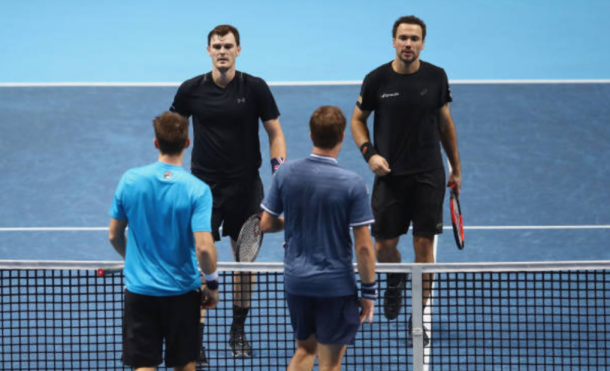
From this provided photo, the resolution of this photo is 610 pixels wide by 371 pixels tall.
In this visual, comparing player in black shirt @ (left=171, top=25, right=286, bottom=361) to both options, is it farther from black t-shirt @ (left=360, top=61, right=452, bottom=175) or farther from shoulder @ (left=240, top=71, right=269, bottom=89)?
black t-shirt @ (left=360, top=61, right=452, bottom=175)

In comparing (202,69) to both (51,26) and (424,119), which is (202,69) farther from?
(424,119)

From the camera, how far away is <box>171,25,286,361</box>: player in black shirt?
6.70 meters

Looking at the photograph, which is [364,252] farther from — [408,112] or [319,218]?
[408,112]

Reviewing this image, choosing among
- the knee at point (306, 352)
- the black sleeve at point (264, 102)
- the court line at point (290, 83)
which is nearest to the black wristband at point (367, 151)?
the black sleeve at point (264, 102)

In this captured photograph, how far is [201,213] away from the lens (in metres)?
4.85

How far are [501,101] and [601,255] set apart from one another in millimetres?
4227

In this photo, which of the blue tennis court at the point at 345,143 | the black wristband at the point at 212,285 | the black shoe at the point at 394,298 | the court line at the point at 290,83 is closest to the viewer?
the black wristband at the point at 212,285

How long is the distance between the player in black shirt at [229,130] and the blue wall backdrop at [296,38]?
7.67 meters

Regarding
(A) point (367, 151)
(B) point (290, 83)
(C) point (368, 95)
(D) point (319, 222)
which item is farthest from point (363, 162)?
(D) point (319, 222)

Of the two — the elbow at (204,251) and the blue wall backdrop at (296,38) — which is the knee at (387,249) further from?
the blue wall backdrop at (296,38)

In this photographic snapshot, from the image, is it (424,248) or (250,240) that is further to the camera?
(424,248)

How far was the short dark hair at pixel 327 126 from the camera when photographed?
15.9 feet

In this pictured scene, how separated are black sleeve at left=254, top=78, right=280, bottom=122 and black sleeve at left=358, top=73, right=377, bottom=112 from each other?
61 centimetres

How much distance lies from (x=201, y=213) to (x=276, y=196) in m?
0.39
